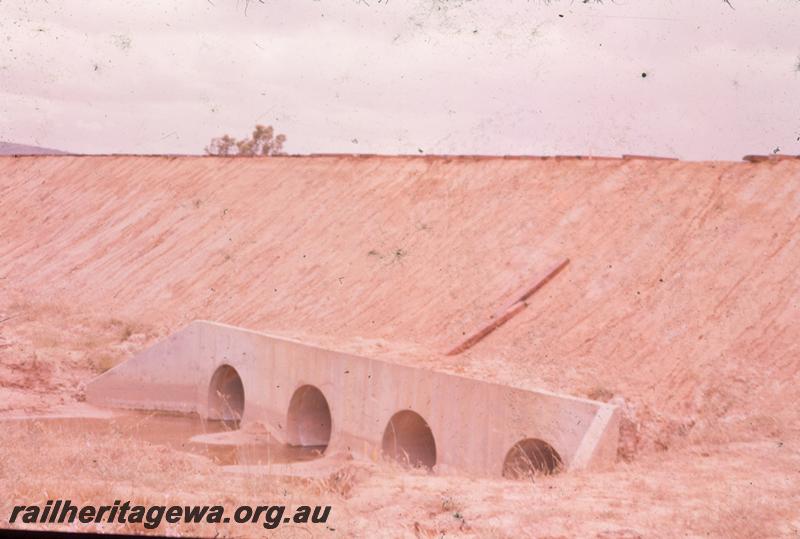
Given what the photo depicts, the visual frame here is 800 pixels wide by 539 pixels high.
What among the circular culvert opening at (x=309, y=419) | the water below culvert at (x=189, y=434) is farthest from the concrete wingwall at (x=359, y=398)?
the water below culvert at (x=189, y=434)

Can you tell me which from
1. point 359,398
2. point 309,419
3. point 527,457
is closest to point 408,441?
point 359,398

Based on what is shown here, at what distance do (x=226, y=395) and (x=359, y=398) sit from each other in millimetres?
5629

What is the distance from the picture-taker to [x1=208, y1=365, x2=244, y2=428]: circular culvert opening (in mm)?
21172

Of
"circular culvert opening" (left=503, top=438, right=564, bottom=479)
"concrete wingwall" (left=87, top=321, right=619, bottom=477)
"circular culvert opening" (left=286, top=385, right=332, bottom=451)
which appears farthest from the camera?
"circular culvert opening" (left=286, top=385, right=332, bottom=451)

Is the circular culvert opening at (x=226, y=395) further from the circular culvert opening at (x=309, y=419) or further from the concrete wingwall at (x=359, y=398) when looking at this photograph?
the circular culvert opening at (x=309, y=419)

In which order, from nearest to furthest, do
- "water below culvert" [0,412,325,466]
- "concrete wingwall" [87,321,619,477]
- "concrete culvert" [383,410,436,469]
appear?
"concrete wingwall" [87,321,619,477] → "concrete culvert" [383,410,436,469] → "water below culvert" [0,412,325,466]

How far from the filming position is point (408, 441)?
52.4 feet

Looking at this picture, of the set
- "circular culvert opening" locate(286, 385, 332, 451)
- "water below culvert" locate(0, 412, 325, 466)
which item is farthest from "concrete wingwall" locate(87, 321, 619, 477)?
"water below culvert" locate(0, 412, 325, 466)

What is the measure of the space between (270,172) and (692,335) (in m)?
19.4

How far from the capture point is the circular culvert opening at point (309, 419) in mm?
18438

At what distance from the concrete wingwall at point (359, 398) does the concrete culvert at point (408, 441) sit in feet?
0.49

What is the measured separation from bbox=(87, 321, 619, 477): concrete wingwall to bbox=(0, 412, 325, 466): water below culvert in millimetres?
370

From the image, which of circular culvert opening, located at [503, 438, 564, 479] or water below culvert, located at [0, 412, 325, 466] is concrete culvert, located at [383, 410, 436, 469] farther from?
circular culvert opening, located at [503, 438, 564, 479]

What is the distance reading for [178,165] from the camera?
124 feet
